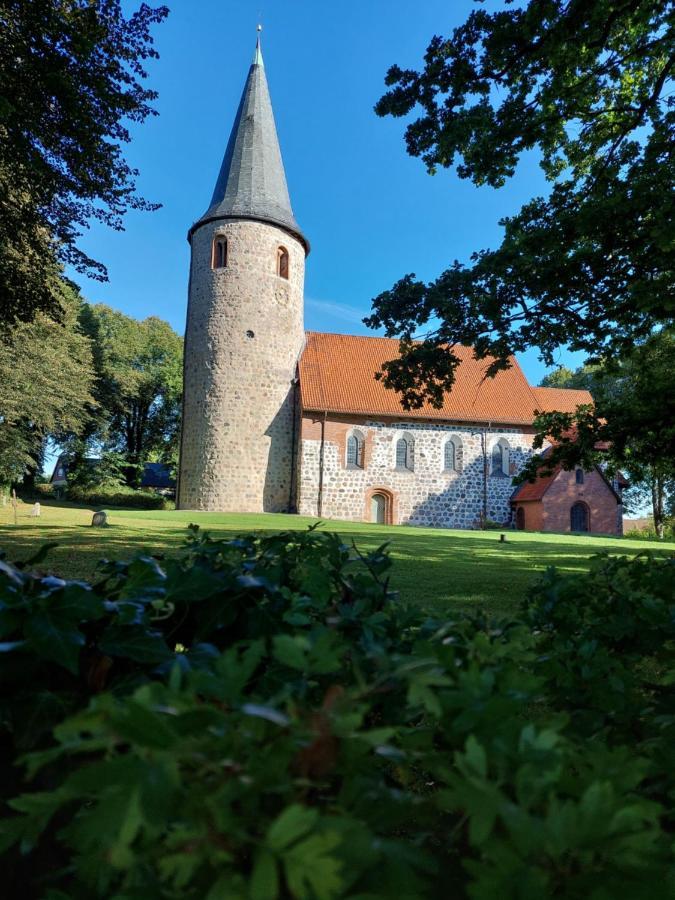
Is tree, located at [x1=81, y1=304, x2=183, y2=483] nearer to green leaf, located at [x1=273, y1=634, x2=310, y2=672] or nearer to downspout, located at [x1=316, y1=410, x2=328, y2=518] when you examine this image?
downspout, located at [x1=316, y1=410, x2=328, y2=518]

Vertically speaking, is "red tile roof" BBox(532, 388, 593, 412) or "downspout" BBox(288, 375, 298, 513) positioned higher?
"red tile roof" BBox(532, 388, 593, 412)

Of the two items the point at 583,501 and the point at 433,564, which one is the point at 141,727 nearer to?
the point at 433,564

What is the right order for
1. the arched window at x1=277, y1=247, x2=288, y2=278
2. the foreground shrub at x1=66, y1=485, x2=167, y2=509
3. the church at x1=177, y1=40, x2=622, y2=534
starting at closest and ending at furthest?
1. the church at x1=177, y1=40, x2=622, y2=534
2. the arched window at x1=277, y1=247, x2=288, y2=278
3. the foreground shrub at x1=66, y1=485, x2=167, y2=509

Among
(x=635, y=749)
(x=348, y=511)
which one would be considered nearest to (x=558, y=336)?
(x=635, y=749)

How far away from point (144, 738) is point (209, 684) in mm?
122

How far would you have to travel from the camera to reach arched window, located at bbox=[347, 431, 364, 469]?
86.3ft

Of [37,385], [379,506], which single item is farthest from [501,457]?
[37,385]

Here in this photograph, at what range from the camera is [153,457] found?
44.8 meters

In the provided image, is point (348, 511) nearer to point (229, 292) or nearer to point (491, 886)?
point (229, 292)

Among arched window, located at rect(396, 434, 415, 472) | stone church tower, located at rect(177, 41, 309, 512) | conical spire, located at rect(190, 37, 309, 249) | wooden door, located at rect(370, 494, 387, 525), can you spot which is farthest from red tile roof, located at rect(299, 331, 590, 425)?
conical spire, located at rect(190, 37, 309, 249)

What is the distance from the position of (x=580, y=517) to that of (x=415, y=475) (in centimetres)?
858

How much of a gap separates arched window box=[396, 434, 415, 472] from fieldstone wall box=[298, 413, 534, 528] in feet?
0.67

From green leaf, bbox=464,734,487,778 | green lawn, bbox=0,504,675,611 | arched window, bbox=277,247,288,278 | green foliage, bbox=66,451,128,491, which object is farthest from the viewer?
green foliage, bbox=66,451,128,491

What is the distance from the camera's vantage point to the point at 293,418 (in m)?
26.0
